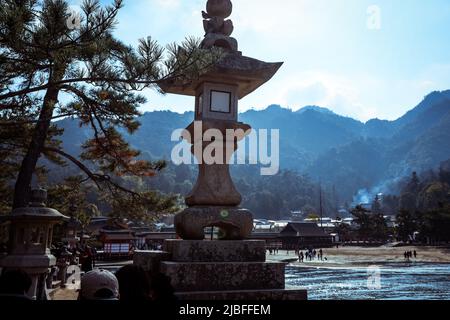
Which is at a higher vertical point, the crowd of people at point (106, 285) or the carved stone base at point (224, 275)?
the crowd of people at point (106, 285)

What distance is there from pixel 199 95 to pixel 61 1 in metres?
2.56

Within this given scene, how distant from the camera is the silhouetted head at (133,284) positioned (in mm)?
2164

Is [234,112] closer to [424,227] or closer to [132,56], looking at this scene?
[132,56]

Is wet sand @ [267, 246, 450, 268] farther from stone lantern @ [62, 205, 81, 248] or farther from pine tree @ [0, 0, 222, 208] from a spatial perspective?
pine tree @ [0, 0, 222, 208]

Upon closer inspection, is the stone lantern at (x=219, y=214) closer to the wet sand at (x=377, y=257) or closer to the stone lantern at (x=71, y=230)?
the stone lantern at (x=71, y=230)

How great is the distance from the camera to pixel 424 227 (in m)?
47.4

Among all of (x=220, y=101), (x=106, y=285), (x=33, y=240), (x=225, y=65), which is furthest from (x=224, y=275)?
(x=33, y=240)

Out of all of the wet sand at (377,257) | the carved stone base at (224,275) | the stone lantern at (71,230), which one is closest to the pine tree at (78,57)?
A: the carved stone base at (224,275)

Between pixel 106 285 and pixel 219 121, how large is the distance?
13.5 ft

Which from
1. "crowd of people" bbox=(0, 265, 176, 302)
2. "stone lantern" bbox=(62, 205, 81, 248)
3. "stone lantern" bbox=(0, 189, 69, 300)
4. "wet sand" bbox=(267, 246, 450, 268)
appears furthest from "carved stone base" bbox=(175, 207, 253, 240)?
→ "wet sand" bbox=(267, 246, 450, 268)

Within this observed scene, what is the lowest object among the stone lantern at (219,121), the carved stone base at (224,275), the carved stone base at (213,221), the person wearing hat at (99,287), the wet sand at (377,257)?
the wet sand at (377,257)
